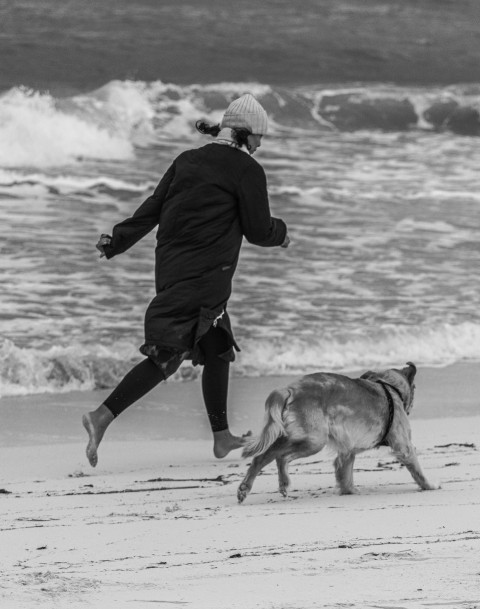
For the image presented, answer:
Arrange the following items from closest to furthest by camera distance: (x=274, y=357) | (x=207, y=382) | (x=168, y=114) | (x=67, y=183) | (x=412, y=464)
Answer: (x=412, y=464)
(x=207, y=382)
(x=274, y=357)
(x=67, y=183)
(x=168, y=114)

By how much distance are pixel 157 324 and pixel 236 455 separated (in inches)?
39.9

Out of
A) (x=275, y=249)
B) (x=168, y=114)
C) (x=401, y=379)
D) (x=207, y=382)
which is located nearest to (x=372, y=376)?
(x=401, y=379)

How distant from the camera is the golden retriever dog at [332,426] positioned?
4.65m

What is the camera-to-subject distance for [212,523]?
4.24 m

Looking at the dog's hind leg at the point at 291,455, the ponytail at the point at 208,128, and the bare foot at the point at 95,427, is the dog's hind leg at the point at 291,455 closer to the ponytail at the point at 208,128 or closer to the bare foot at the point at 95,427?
the bare foot at the point at 95,427

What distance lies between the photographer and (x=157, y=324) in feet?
17.1

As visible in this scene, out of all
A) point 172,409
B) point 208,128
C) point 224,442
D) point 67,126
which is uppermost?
point 208,128

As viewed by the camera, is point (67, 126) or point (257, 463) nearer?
point (257, 463)

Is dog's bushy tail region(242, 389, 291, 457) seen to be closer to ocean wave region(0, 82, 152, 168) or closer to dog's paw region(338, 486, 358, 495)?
dog's paw region(338, 486, 358, 495)

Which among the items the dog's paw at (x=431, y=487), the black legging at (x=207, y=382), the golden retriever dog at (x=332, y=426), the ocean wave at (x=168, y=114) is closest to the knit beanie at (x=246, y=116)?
the black legging at (x=207, y=382)

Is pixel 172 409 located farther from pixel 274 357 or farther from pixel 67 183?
pixel 67 183

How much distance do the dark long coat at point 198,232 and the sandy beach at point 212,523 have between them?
2.32 ft

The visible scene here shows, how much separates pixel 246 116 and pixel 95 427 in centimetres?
150

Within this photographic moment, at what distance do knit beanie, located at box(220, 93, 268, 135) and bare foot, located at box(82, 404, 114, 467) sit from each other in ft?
4.50
